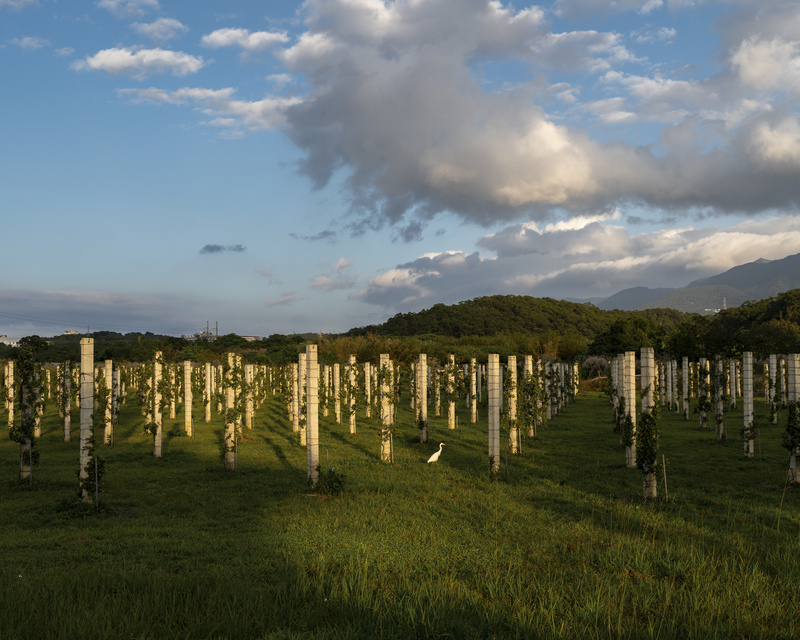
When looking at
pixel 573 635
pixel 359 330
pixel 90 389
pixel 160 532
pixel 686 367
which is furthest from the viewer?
pixel 359 330

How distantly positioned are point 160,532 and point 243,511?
215 cm

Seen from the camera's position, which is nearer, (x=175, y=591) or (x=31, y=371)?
(x=175, y=591)

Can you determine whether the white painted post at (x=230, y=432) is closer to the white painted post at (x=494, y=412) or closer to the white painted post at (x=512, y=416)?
the white painted post at (x=494, y=412)

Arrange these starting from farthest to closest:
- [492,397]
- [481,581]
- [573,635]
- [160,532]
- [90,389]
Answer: [492,397] → [90,389] → [160,532] → [481,581] → [573,635]

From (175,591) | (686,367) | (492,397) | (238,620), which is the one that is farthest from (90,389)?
(686,367)

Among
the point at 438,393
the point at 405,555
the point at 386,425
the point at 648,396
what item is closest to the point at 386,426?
the point at 386,425

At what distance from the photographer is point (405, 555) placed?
28.8 feet

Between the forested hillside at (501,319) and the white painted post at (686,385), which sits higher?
the forested hillside at (501,319)

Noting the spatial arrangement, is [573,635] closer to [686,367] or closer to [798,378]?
[798,378]

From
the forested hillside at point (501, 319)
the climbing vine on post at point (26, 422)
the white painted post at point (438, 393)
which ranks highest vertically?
the forested hillside at point (501, 319)

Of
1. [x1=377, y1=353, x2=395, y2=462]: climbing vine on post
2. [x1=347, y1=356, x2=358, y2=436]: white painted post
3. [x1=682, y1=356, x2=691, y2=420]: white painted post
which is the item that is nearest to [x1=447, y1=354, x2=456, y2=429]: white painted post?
[x1=347, y1=356, x2=358, y2=436]: white painted post

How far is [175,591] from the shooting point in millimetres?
7012

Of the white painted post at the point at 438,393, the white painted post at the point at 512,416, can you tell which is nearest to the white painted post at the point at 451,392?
the white painted post at the point at 438,393

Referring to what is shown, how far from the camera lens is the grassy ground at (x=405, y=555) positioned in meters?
6.44
